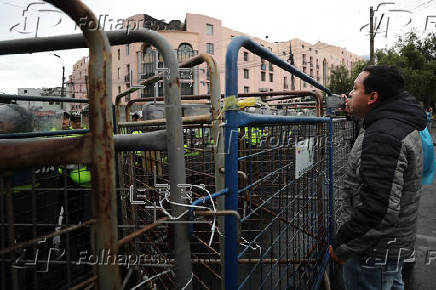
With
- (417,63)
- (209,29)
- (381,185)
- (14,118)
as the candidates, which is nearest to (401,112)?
(381,185)

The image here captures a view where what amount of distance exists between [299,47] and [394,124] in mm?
61641

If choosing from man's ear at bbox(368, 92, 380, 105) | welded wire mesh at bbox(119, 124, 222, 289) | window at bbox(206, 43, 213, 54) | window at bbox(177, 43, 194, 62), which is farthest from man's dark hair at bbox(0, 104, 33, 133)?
window at bbox(206, 43, 213, 54)

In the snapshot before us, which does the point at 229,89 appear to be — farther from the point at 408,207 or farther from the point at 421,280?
the point at 421,280

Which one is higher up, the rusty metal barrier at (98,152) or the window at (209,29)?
the window at (209,29)

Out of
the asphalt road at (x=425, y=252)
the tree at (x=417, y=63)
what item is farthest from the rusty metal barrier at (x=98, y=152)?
the tree at (x=417, y=63)

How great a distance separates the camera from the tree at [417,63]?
901 inches

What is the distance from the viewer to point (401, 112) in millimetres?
1809

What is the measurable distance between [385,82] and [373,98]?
12 centimetres

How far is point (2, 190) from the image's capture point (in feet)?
2.65

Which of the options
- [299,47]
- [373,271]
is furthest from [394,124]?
[299,47]

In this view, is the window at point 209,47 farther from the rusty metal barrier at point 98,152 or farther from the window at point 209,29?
the rusty metal barrier at point 98,152

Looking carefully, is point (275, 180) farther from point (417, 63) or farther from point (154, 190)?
point (417, 63)

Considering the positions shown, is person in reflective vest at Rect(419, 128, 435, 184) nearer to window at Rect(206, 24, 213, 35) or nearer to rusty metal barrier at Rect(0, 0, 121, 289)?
rusty metal barrier at Rect(0, 0, 121, 289)

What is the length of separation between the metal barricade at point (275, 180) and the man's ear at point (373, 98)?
0.41m
